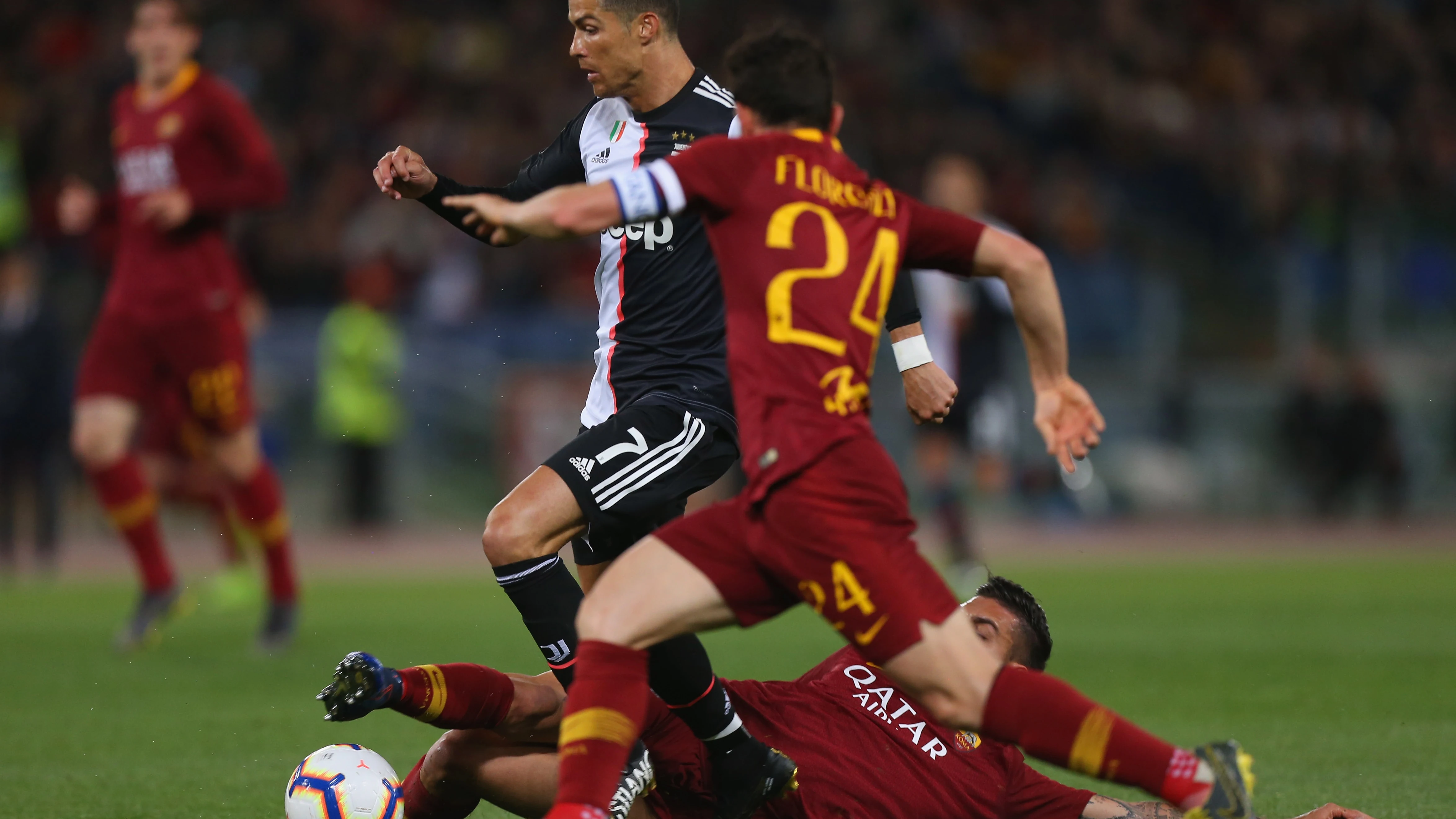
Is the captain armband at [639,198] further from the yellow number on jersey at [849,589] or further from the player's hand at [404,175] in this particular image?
the player's hand at [404,175]

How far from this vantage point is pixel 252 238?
57.2ft

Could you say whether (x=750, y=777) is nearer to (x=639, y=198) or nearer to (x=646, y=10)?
(x=639, y=198)

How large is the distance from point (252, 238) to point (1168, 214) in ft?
34.1

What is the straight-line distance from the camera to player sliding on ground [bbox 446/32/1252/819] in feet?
11.5

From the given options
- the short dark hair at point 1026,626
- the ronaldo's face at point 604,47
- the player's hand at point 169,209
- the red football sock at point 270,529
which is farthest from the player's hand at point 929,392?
the red football sock at point 270,529

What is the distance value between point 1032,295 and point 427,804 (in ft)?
6.98

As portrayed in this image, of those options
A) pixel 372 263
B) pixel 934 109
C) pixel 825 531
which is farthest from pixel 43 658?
pixel 934 109

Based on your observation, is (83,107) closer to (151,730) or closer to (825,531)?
(151,730)

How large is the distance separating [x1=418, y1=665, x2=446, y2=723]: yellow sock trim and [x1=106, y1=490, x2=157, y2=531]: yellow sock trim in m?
4.85

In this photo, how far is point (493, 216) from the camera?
11.2 feet

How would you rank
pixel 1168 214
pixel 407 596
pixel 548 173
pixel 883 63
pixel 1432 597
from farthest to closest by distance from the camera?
pixel 883 63
pixel 1168 214
pixel 407 596
pixel 1432 597
pixel 548 173

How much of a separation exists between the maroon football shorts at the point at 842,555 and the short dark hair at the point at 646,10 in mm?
1893

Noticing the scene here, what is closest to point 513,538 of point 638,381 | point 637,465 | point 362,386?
point 637,465

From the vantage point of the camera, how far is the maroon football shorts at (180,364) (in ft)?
26.9
